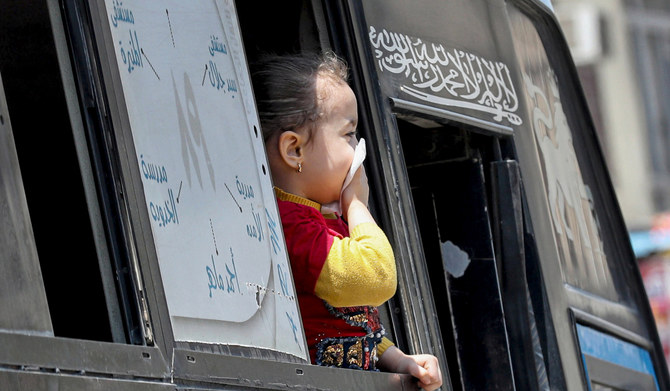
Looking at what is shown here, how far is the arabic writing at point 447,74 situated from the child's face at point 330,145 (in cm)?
21

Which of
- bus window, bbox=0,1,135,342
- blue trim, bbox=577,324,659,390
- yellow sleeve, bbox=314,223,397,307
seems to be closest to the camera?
bus window, bbox=0,1,135,342

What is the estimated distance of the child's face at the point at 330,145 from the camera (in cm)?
272

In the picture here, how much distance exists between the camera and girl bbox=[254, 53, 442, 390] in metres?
2.55

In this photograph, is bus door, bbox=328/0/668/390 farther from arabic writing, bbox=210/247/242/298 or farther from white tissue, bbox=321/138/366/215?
arabic writing, bbox=210/247/242/298

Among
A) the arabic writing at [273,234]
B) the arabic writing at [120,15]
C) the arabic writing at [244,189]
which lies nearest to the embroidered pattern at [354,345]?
the arabic writing at [273,234]

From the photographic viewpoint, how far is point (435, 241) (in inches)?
137

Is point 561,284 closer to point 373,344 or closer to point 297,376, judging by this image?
point 373,344

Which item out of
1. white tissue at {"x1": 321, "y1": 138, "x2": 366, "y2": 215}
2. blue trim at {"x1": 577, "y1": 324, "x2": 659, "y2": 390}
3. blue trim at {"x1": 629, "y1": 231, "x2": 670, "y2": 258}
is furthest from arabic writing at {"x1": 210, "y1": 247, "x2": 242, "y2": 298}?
blue trim at {"x1": 629, "y1": 231, "x2": 670, "y2": 258}

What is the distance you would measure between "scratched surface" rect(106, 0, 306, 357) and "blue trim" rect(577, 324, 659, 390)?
1.41 metres

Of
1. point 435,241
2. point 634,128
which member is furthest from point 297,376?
point 634,128

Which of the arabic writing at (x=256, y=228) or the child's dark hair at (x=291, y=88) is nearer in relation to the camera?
the arabic writing at (x=256, y=228)

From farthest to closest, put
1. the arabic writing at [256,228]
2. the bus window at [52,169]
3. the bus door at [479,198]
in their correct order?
the bus door at [479,198]
the arabic writing at [256,228]
the bus window at [52,169]

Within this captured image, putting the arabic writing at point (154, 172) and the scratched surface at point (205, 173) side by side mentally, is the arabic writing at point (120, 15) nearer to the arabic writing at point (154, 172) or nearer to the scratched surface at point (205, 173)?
the scratched surface at point (205, 173)

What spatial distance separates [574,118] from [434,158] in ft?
3.01
